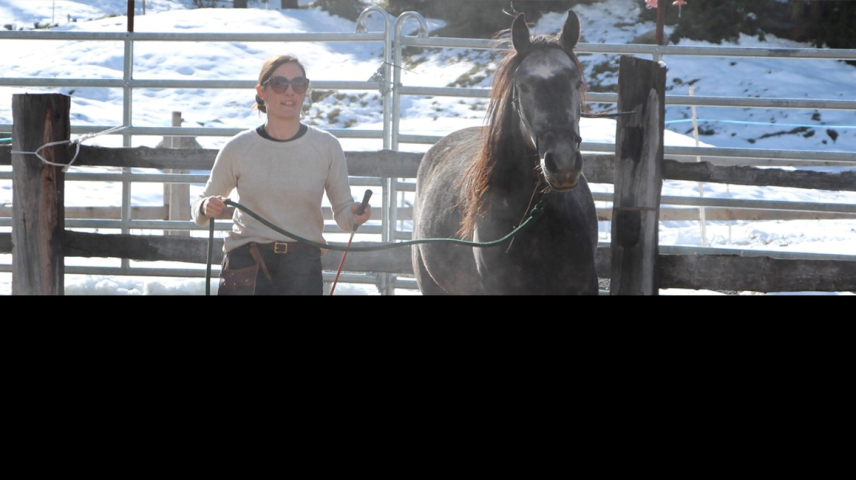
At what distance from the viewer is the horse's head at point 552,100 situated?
7.47 feet

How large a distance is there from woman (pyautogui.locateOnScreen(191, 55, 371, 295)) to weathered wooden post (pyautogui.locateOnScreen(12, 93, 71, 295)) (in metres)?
1.52

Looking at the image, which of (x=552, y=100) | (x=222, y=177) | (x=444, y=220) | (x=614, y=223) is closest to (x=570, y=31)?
(x=552, y=100)

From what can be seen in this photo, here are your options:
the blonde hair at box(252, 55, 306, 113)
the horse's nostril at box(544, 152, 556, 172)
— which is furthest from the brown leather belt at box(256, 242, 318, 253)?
the horse's nostril at box(544, 152, 556, 172)

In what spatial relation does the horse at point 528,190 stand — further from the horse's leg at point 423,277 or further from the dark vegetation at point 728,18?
the dark vegetation at point 728,18

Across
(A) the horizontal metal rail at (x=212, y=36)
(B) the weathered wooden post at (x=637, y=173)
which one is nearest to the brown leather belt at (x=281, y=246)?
(B) the weathered wooden post at (x=637, y=173)

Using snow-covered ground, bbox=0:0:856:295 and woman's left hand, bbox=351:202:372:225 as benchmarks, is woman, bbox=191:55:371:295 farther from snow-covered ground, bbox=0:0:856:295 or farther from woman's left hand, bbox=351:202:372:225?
snow-covered ground, bbox=0:0:856:295

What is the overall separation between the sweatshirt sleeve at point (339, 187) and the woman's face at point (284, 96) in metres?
0.17

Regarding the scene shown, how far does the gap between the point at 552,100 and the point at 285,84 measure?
796 mm

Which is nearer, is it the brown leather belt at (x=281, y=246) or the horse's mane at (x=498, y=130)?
the brown leather belt at (x=281, y=246)

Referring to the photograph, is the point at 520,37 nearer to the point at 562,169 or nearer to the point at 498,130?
the point at 498,130
